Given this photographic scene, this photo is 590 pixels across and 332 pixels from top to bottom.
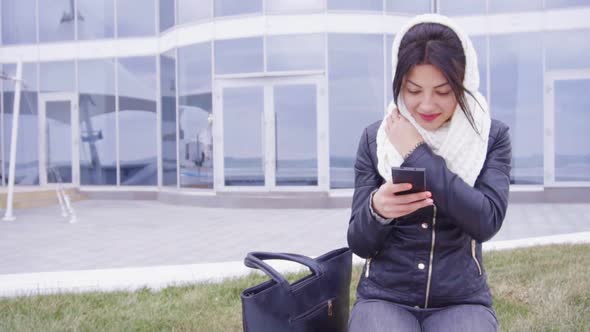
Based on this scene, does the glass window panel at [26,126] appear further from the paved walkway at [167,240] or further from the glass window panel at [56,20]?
the paved walkway at [167,240]

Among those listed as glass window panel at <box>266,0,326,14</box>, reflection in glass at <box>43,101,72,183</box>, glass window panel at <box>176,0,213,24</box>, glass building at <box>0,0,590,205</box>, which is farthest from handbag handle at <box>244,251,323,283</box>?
reflection in glass at <box>43,101,72,183</box>

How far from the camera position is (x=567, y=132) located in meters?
12.4

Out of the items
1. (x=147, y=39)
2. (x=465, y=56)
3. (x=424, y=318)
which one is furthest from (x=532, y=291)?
(x=147, y=39)

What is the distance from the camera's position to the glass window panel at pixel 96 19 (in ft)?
50.7

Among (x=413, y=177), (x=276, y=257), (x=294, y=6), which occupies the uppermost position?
(x=294, y=6)

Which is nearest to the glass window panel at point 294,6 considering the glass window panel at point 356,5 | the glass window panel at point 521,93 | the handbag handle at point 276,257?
the glass window panel at point 356,5

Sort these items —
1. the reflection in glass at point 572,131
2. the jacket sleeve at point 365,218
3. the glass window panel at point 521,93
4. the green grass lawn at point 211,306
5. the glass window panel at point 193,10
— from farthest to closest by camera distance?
1. the glass window panel at point 193,10
2. the glass window panel at point 521,93
3. the reflection in glass at point 572,131
4. the green grass lawn at point 211,306
5. the jacket sleeve at point 365,218

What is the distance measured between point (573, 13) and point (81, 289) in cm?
1191

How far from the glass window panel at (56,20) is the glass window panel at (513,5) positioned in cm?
1141

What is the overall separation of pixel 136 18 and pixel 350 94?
6913 mm

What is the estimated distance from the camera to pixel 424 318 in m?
1.97

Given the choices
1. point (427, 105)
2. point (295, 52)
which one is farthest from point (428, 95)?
point (295, 52)

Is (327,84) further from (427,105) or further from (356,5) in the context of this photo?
(427,105)

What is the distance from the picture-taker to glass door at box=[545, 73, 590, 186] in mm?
12305
